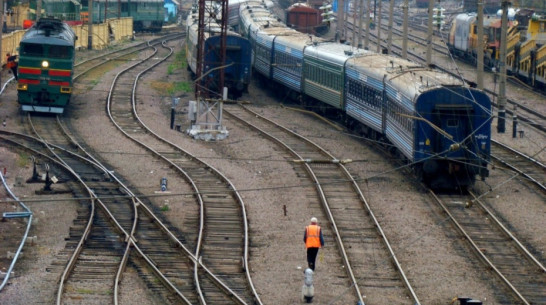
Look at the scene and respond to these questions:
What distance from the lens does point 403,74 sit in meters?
29.7

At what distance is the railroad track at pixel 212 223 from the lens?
17812mm

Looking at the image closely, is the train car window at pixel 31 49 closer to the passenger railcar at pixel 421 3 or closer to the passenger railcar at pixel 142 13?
the passenger railcar at pixel 142 13

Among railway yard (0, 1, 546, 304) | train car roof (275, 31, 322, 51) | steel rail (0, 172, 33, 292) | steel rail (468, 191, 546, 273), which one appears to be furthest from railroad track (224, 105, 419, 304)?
train car roof (275, 31, 322, 51)

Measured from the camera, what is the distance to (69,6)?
76188mm

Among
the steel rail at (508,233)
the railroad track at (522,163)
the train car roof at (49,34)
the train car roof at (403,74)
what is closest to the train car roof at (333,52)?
the train car roof at (403,74)

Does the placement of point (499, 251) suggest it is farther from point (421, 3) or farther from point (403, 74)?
point (421, 3)

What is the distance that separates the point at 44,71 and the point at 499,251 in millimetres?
20273

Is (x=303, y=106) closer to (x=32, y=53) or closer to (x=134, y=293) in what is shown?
(x=32, y=53)

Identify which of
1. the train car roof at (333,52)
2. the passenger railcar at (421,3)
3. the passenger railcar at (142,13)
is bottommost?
the passenger railcar at (421,3)

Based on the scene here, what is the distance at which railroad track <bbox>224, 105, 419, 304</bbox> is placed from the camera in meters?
18.1

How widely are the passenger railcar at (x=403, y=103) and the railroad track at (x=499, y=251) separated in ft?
3.25

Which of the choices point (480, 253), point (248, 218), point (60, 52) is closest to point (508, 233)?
point (480, 253)

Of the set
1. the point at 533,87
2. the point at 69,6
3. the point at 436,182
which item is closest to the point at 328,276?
the point at 436,182

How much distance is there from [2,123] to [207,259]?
17.4 m
